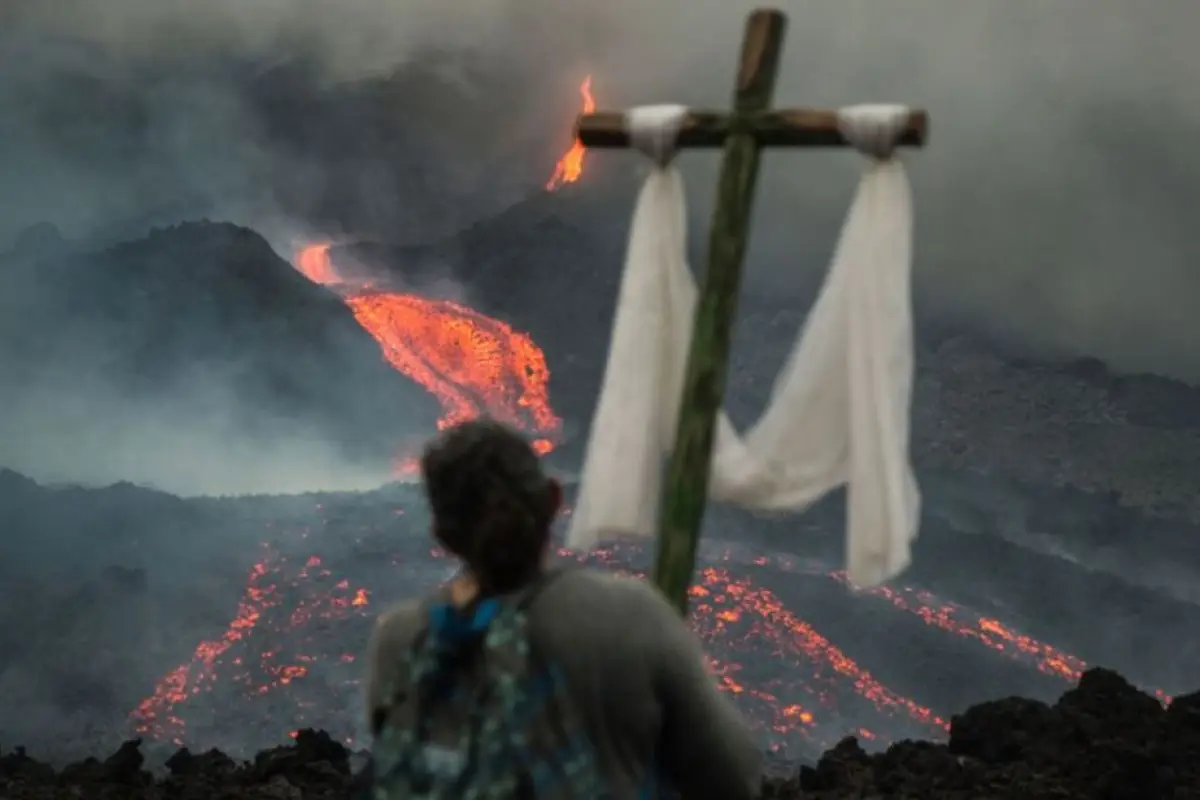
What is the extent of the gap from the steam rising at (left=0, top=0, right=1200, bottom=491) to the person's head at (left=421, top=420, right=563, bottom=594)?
33.8 feet

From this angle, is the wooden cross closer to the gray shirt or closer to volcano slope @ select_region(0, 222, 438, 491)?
the gray shirt

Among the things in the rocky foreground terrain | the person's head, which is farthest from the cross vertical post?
the rocky foreground terrain

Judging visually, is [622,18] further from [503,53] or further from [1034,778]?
[1034,778]

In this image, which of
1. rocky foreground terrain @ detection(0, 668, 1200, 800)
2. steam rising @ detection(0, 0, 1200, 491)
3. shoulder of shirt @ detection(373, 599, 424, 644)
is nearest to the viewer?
shoulder of shirt @ detection(373, 599, 424, 644)

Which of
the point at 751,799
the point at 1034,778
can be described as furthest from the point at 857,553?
the point at 1034,778

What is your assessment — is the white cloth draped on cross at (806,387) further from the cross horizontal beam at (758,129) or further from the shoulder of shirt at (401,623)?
the shoulder of shirt at (401,623)

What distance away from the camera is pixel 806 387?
371 centimetres

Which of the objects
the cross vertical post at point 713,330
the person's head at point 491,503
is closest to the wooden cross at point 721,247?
the cross vertical post at point 713,330

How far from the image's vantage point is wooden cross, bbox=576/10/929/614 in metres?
3.53

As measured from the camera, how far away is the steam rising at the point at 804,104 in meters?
11.3

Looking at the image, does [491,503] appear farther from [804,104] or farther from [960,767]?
[804,104]

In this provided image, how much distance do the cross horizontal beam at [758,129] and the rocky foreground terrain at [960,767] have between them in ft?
14.4

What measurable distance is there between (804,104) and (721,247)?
831 cm

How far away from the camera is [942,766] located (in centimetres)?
772
